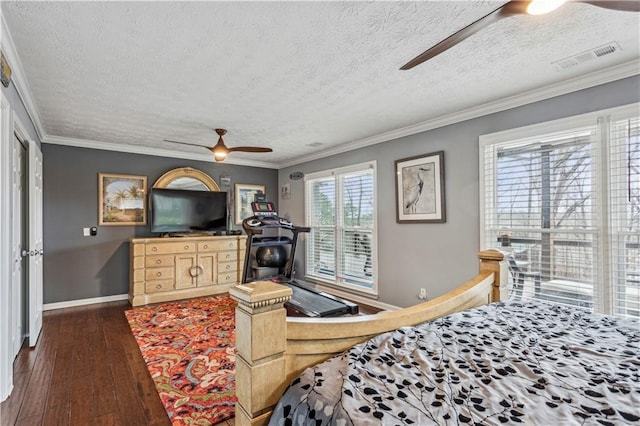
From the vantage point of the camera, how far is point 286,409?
1.09 metres

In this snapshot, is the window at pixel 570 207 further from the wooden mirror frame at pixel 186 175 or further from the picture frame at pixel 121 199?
the picture frame at pixel 121 199

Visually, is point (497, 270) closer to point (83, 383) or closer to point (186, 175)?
point (83, 383)

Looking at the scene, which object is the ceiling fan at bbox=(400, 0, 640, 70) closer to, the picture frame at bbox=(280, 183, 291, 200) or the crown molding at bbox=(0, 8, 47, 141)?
the crown molding at bbox=(0, 8, 47, 141)

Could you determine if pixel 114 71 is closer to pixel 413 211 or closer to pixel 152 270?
pixel 152 270

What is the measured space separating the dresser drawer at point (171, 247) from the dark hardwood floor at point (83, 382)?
1.28 m

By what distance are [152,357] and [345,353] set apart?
246 cm

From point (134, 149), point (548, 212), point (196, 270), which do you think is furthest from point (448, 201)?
point (134, 149)

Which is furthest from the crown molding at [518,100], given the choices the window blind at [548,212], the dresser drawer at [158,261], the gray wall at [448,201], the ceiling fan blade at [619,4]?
the dresser drawer at [158,261]

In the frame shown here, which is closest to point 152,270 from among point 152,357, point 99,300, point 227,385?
point 99,300

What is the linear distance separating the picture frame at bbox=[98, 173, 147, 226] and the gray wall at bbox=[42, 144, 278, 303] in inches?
3.2

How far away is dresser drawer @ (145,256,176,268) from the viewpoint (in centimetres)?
472

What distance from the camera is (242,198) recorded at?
20.9 ft

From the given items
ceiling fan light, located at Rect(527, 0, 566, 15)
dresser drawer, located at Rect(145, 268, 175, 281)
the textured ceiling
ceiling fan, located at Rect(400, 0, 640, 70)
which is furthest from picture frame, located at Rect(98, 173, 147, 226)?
ceiling fan light, located at Rect(527, 0, 566, 15)

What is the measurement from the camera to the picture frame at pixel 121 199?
4.96m
